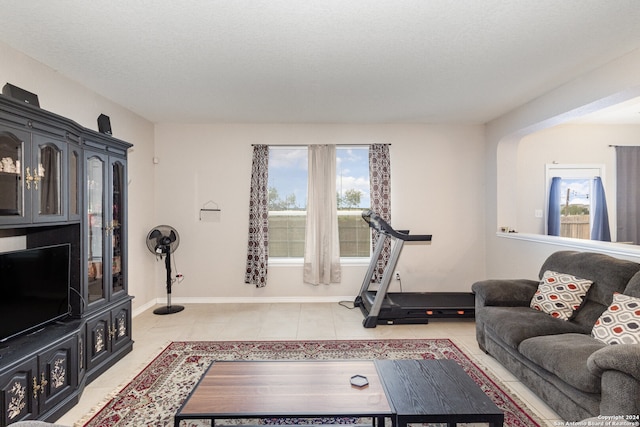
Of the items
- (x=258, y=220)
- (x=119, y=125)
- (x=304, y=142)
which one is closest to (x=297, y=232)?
(x=258, y=220)

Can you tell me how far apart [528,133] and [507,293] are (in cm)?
238

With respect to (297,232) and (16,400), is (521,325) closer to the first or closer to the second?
(297,232)

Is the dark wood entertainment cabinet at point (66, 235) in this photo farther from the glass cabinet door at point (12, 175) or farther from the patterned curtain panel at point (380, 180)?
the patterned curtain panel at point (380, 180)

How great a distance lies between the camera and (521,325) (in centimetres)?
271

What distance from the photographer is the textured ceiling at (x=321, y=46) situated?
2182mm

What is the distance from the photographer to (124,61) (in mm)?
2934

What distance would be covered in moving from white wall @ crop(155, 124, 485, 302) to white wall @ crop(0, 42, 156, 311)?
0.28 m

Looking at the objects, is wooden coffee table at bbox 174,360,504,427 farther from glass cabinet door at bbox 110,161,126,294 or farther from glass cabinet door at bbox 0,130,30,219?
glass cabinet door at bbox 110,161,126,294

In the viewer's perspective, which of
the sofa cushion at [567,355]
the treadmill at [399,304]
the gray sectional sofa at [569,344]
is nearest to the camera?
the gray sectional sofa at [569,344]

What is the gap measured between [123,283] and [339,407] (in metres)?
2.67

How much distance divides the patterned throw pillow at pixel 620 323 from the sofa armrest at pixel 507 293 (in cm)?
76

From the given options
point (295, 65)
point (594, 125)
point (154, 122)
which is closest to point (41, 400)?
point (295, 65)

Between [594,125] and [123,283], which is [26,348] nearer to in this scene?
[123,283]

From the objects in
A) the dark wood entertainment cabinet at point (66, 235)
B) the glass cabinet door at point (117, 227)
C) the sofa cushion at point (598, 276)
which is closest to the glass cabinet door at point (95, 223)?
the dark wood entertainment cabinet at point (66, 235)
